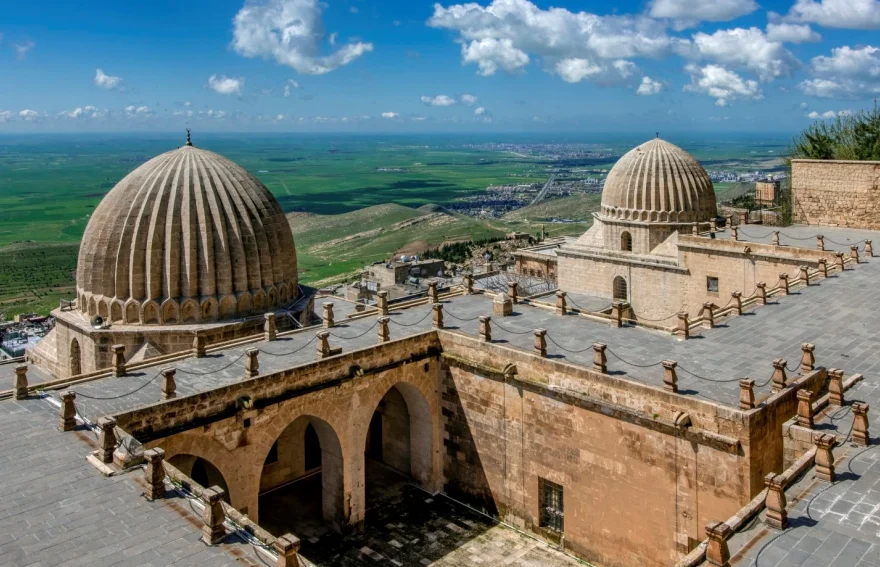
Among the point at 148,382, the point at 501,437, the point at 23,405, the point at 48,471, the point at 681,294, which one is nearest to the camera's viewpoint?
the point at 48,471

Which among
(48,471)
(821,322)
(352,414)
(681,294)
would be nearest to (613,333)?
(821,322)

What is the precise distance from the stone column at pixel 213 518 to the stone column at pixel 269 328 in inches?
408

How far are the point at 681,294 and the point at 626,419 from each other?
16.4m

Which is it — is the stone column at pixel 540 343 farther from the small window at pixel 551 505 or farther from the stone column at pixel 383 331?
the stone column at pixel 383 331

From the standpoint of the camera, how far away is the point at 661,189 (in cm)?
3500

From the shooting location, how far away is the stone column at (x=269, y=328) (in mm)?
22828

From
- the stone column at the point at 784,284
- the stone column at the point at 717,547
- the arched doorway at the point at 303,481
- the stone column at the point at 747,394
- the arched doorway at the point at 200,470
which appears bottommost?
the arched doorway at the point at 303,481

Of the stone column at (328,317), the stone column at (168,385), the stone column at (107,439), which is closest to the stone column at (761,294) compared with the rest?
the stone column at (328,317)

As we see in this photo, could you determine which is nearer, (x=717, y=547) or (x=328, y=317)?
(x=717, y=547)

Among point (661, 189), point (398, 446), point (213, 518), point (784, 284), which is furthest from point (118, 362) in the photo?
point (661, 189)

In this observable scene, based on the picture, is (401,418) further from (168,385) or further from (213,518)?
(213,518)

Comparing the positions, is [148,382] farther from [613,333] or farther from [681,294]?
[681,294]

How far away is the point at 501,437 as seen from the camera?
2239cm

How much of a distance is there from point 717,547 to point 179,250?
1740cm
